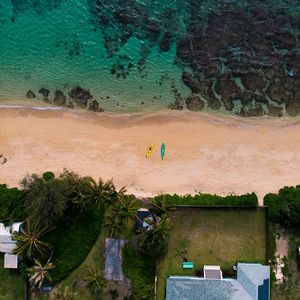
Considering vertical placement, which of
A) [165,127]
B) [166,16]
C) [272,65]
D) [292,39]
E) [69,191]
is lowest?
[69,191]

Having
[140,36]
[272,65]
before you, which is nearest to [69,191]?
[140,36]

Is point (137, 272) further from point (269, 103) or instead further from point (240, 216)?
point (269, 103)

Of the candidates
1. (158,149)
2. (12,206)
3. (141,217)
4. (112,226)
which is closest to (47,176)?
(12,206)

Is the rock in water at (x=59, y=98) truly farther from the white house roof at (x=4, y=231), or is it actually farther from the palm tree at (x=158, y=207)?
the palm tree at (x=158, y=207)

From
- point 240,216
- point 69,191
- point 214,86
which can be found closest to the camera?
point 69,191

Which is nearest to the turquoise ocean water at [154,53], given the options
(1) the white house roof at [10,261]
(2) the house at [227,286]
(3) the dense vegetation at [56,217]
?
(3) the dense vegetation at [56,217]

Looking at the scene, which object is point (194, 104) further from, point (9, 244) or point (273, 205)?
point (9, 244)

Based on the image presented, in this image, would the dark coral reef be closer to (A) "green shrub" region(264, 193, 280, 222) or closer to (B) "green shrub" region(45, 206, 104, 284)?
(A) "green shrub" region(264, 193, 280, 222)
